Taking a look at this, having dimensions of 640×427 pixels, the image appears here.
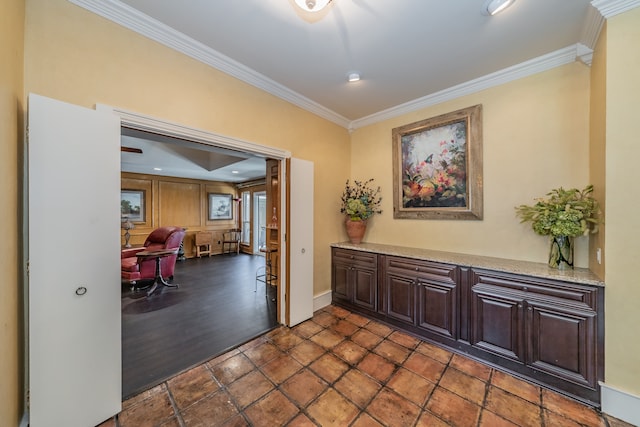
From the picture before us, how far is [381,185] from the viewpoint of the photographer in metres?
3.54

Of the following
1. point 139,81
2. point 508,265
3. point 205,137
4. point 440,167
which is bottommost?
point 508,265

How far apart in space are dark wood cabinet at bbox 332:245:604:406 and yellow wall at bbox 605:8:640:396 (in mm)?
75

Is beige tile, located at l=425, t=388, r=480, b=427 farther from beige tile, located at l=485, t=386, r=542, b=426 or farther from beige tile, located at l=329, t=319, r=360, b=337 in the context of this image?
beige tile, located at l=329, t=319, r=360, b=337

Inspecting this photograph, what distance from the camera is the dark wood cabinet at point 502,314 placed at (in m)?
1.76

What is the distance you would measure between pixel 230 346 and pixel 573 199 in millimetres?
3506

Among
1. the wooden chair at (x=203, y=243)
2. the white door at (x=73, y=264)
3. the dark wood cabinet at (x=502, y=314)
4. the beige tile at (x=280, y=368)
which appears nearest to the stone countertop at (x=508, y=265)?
the dark wood cabinet at (x=502, y=314)

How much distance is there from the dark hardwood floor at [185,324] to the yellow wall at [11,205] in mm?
759

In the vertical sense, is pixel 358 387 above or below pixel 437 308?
below

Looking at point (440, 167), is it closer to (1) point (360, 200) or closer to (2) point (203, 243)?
(1) point (360, 200)

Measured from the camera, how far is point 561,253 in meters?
2.10

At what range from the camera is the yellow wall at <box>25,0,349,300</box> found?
4.95 feet

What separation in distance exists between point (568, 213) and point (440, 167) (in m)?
1.29

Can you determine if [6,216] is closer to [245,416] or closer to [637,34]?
[245,416]

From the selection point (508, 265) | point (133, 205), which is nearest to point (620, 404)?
point (508, 265)
